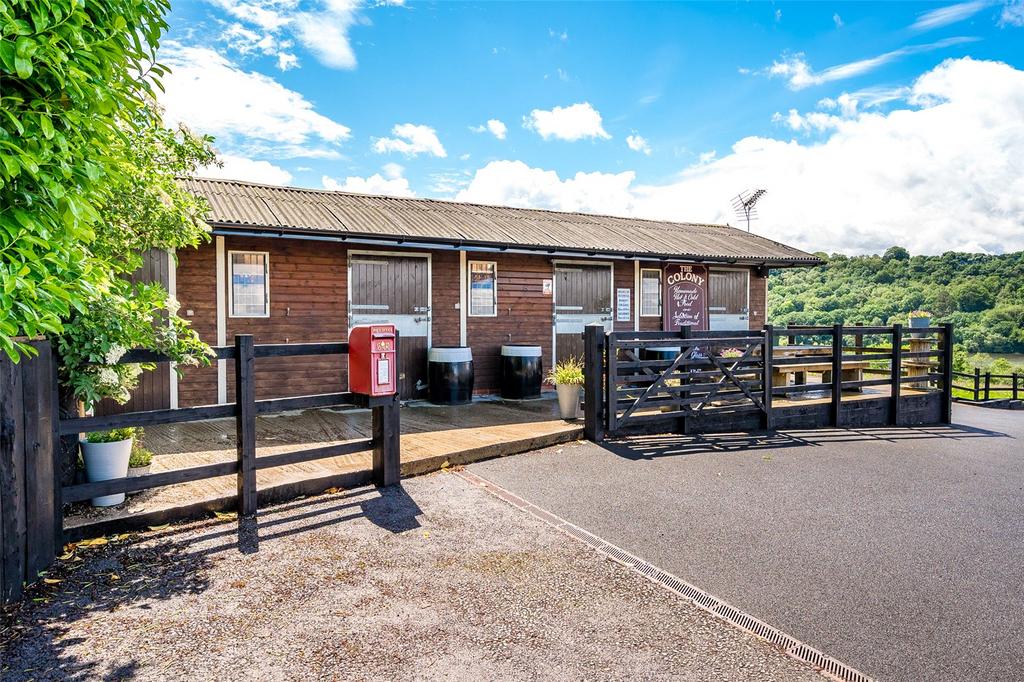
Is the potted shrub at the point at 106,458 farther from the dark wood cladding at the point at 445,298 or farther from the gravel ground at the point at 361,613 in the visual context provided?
the dark wood cladding at the point at 445,298

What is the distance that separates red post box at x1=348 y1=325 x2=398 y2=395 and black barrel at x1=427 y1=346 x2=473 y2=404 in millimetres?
3850

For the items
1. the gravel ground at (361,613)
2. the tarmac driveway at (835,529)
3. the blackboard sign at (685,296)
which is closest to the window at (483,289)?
the blackboard sign at (685,296)

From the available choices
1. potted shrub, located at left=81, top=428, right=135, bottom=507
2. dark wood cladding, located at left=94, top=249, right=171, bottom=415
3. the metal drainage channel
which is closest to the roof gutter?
dark wood cladding, located at left=94, top=249, right=171, bottom=415

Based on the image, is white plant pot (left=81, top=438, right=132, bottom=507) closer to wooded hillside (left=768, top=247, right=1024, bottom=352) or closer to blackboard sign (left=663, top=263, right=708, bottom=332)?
blackboard sign (left=663, top=263, right=708, bottom=332)

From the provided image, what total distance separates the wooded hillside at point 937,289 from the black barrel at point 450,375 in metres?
23.9

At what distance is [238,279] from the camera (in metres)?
7.84

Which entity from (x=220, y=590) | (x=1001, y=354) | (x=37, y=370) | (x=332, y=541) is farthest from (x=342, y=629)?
(x=1001, y=354)

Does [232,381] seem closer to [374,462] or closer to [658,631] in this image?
[374,462]

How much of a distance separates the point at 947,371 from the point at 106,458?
11.1m

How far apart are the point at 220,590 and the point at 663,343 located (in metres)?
5.33

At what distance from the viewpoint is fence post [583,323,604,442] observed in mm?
6539

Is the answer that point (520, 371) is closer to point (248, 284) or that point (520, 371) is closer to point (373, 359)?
point (248, 284)

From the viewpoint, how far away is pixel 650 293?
11.2 metres

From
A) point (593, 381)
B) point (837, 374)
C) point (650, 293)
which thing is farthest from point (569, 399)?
point (650, 293)
